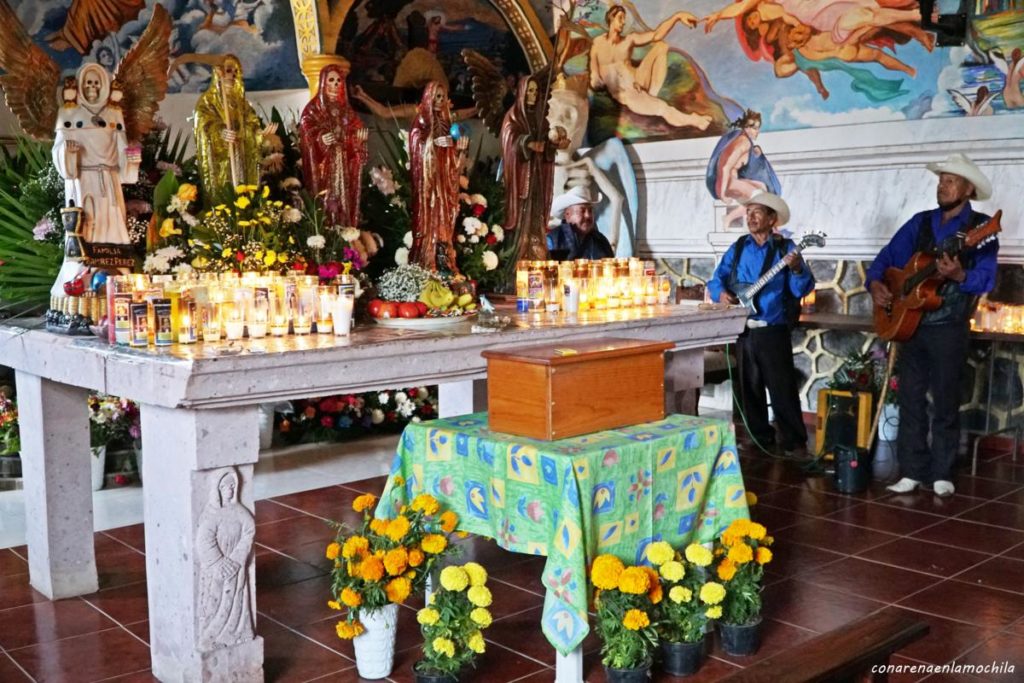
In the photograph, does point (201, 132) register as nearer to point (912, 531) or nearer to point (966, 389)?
point (912, 531)

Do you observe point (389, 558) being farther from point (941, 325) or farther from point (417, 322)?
point (941, 325)

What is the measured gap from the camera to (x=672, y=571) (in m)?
3.89

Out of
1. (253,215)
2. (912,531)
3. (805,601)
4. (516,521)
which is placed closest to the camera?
(516,521)

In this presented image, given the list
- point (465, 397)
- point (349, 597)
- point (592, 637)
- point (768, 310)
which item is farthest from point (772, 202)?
point (349, 597)

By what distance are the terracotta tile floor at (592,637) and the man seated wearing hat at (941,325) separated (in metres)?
0.29

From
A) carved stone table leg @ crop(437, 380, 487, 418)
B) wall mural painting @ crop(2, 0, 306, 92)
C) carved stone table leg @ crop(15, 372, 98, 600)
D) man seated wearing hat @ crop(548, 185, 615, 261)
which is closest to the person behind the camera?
carved stone table leg @ crop(15, 372, 98, 600)

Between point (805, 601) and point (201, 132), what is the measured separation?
3674 millimetres

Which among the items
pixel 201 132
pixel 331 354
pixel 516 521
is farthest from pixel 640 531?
pixel 201 132

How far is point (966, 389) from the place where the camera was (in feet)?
27.1

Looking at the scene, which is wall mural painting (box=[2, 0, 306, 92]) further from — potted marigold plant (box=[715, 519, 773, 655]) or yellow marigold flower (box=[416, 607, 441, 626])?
potted marigold plant (box=[715, 519, 773, 655])

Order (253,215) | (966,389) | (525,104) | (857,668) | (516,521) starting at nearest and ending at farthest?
(857,668) < (516,521) < (253,215) < (525,104) < (966,389)

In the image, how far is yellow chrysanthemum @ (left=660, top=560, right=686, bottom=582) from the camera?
12.7ft

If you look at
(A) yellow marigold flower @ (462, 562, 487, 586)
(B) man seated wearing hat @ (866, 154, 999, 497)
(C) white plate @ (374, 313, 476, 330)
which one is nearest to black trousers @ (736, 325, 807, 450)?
(B) man seated wearing hat @ (866, 154, 999, 497)

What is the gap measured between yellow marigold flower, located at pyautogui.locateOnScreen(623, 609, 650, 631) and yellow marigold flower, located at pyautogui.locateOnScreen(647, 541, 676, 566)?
21 cm
